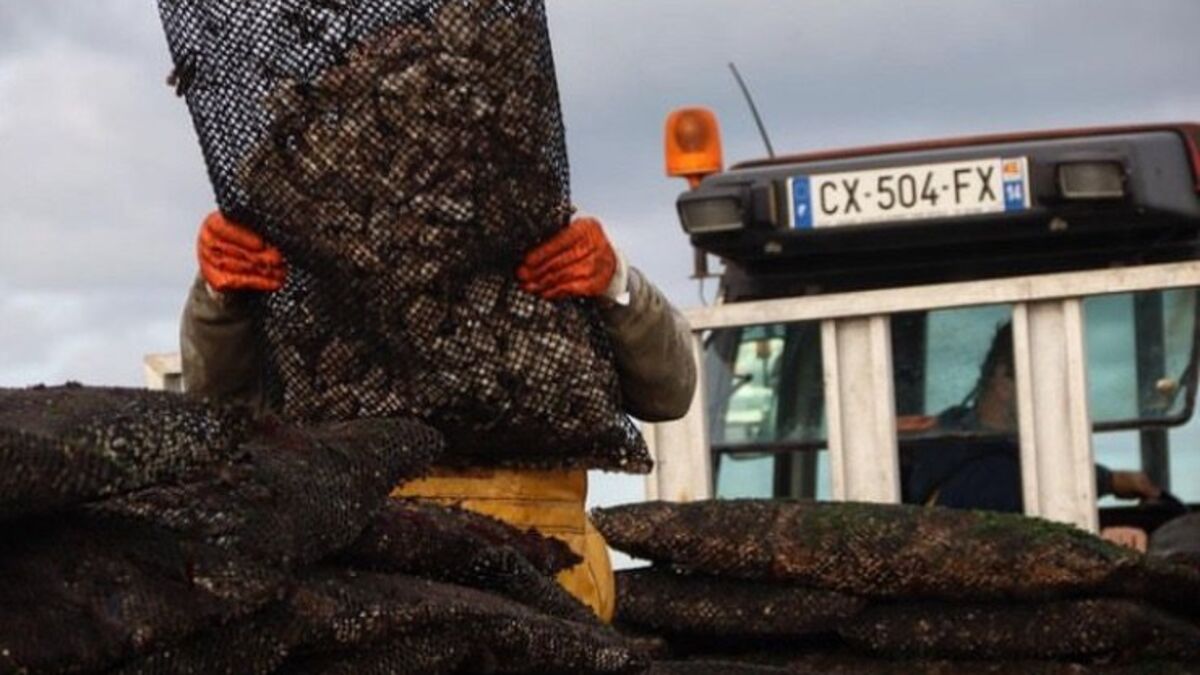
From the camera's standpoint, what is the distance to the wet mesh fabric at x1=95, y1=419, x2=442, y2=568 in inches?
128

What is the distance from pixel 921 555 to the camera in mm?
6086

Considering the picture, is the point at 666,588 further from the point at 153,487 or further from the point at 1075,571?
the point at 153,487

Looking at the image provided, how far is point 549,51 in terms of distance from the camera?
4.95m

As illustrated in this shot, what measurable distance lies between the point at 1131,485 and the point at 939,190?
1.00 meters

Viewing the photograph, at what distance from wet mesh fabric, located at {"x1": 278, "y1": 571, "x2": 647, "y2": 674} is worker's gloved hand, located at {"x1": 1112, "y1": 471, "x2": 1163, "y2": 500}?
410 cm

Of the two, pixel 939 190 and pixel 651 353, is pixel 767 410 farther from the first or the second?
pixel 651 353

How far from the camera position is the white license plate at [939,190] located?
27.4 feet

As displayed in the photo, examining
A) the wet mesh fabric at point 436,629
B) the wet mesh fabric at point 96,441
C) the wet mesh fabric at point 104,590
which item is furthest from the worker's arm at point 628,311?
the wet mesh fabric at point 104,590

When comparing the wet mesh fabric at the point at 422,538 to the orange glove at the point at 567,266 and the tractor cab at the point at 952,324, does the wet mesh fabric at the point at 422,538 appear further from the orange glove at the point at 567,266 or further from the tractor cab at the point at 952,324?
the tractor cab at the point at 952,324

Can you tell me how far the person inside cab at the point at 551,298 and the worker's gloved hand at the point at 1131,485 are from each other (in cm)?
291

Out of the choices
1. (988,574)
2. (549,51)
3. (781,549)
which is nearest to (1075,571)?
(988,574)

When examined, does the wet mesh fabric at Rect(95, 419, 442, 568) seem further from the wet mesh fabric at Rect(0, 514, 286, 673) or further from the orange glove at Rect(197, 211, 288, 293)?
the orange glove at Rect(197, 211, 288, 293)

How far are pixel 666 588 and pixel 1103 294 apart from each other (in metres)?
2.12

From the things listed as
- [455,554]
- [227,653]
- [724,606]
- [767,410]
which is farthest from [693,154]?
[227,653]
